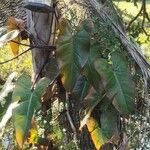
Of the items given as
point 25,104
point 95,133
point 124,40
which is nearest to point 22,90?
point 25,104

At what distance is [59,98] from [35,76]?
0.15m

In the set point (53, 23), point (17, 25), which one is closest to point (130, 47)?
point (53, 23)

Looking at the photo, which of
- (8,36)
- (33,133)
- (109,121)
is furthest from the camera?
(33,133)

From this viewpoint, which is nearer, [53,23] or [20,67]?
[53,23]

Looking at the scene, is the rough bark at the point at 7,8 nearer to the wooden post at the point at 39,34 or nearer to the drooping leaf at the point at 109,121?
the wooden post at the point at 39,34

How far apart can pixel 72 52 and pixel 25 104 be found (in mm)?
273

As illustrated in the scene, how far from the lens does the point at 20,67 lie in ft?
7.88

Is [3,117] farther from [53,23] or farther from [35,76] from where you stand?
[53,23]

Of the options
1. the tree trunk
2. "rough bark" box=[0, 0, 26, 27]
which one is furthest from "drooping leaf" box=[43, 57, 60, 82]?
"rough bark" box=[0, 0, 26, 27]

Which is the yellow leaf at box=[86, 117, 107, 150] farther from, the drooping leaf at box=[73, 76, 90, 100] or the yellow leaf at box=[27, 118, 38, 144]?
the yellow leaf at box=[27, 118, 38, 144]

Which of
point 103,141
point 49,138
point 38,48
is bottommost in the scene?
point 49,138

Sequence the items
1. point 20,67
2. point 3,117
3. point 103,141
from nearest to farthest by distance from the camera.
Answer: point 103,141
point 3,117
point 20,67

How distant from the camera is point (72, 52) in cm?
188

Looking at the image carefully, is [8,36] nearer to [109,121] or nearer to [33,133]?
[33,133]
